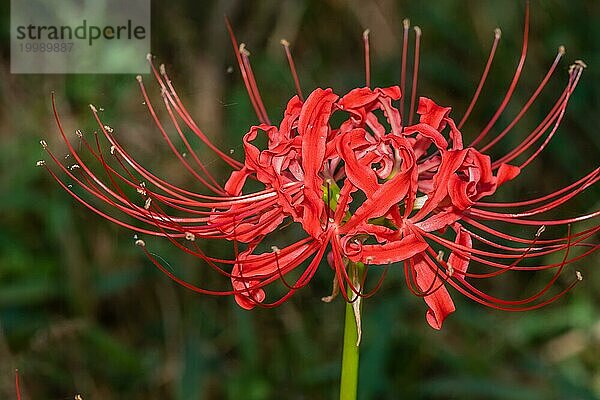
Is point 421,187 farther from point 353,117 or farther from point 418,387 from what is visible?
point 418,387

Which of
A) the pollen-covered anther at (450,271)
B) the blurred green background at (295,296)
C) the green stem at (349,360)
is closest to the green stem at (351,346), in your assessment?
the green stem at (349,360)

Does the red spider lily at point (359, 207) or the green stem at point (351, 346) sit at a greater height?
the red spider lily at point (359, 207)

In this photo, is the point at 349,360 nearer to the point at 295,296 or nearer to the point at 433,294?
the point at 433,294

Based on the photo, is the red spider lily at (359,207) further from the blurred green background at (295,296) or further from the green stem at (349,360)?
the blurred green background at (295,296)

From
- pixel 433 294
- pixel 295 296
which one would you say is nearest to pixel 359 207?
pixel 433 294

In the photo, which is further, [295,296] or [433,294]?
[295,296]

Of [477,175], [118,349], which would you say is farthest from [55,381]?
[477,175]

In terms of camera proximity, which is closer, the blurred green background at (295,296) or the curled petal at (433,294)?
the curled petal at (433,294)

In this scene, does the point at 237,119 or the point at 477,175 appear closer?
the point at 477,175

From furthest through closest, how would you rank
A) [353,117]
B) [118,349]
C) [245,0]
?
1. [245,0]
2. [118,349]
3. [353,117]
